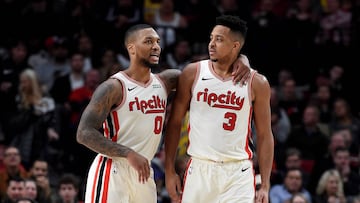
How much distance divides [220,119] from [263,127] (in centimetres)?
45

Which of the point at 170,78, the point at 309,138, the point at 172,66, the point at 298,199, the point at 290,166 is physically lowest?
the point at 298,199

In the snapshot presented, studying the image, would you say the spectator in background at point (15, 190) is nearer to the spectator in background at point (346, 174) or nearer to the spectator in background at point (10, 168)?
the spectator in background at point (10, 168)

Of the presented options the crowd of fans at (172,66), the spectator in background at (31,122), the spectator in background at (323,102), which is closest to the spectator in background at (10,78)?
the crowd of fans at (172,66)

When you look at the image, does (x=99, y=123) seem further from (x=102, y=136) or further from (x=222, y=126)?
(x=222, y=126)

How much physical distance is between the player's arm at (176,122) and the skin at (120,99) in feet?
0.43

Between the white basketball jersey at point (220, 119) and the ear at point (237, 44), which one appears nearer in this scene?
the white basketball jersey at point (220, 119)

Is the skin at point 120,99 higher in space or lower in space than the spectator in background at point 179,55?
lower

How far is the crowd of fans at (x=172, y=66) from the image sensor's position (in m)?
13.0

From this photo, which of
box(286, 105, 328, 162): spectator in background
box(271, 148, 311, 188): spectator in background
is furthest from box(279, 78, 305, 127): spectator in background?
box(271, 148, 311, 188): spectator in background

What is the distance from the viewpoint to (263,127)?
8633 mm

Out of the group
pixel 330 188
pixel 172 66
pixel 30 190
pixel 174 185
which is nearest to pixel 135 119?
pixel 174 185

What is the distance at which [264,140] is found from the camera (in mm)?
8641

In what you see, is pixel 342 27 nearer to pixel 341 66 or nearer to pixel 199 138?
pixel 341 66

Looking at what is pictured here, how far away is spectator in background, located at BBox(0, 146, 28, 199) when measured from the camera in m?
12.3
